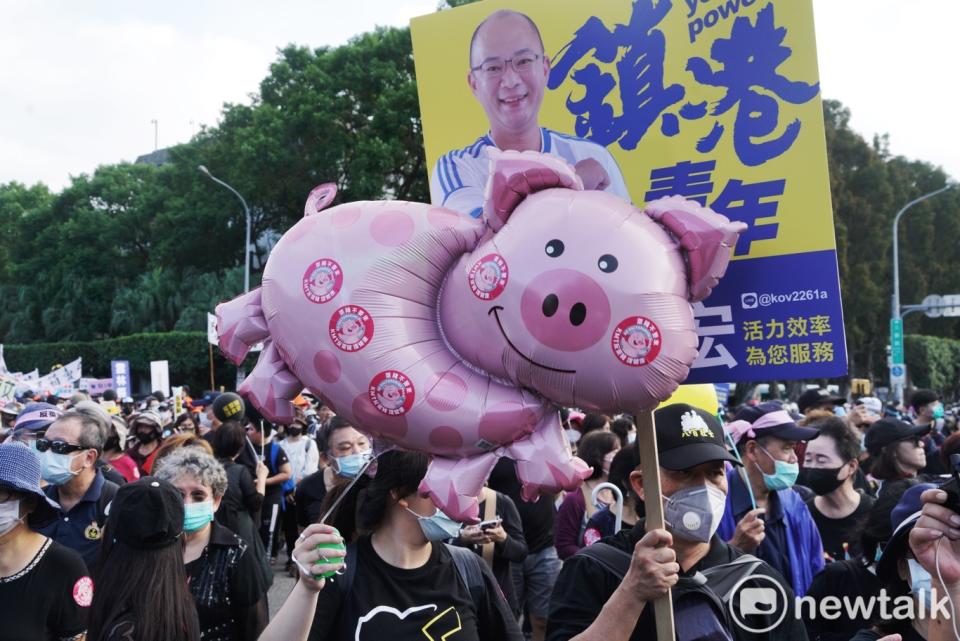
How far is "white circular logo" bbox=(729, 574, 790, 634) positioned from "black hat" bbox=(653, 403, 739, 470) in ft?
1.24

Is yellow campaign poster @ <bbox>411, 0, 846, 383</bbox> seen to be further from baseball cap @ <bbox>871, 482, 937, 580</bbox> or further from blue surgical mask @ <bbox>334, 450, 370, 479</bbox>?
blue surgical mask @ <bbox>334, 450, 370, 479</bbox>

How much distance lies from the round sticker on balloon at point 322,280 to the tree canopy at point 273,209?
Result: 70.3 feet

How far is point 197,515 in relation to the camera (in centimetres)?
365

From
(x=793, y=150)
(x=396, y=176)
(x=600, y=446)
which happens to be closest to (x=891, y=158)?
(x=396, y=176)

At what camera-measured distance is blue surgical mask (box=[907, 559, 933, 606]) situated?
2465mm

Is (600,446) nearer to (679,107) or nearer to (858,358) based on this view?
→ (679,107)

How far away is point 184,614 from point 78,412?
2.34m

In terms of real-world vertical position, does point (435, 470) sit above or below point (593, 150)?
below

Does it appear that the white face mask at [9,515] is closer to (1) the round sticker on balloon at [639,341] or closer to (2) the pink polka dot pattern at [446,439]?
(2) the pink polka dot pattern at [446,439]

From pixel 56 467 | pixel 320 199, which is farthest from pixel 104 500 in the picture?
pixel 320 199

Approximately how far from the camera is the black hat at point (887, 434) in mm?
5137

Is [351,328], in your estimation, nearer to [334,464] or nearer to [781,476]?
[781,476]

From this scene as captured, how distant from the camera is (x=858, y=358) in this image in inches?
1667

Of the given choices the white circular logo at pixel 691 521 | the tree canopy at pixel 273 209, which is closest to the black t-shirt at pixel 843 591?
the white circular logo at pixel 691 521
